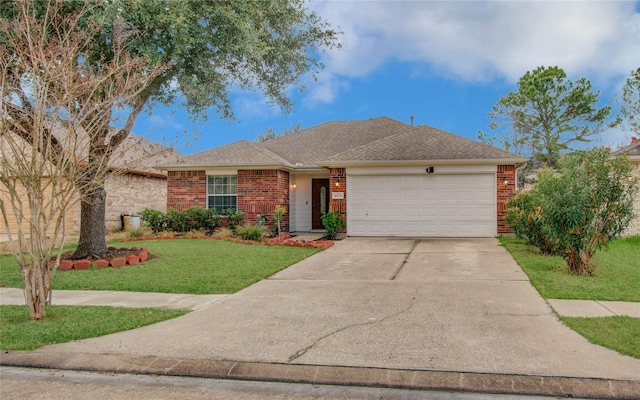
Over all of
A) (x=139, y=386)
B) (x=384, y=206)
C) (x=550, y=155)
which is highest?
(x=550, y=155)

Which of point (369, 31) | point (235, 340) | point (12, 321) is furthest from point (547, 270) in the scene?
point (369, 31)

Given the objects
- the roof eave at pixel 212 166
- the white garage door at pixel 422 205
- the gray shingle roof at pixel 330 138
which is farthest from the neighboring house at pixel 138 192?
the white garage door at pixel 422 205

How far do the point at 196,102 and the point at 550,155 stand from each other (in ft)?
77.7

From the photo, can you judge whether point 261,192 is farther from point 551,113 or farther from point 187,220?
point 551,113

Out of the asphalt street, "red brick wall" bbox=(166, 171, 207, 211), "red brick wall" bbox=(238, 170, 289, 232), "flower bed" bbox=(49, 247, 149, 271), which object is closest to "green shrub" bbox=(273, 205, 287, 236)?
"red brick wall" bbox=(238, 170, 289, 232)

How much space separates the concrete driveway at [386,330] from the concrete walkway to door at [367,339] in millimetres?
12

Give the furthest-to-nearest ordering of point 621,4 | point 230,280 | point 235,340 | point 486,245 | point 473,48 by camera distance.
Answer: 1. point 473,48
2. point 621,4
3. point 486,245
4. point 230,280
5. point 235,340

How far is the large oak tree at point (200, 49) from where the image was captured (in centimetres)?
975

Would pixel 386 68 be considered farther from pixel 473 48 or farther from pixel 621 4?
pixel 621 4

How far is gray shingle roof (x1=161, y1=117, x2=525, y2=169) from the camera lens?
16266 millimetres

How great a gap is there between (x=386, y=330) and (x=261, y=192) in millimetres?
12659

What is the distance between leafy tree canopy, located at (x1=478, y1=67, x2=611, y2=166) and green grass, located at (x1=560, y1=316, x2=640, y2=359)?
24.4 metres

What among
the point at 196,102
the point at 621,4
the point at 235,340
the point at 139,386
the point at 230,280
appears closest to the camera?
the point at 139,386

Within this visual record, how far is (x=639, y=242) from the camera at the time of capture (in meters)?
15.5
